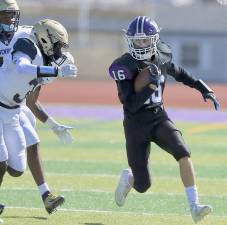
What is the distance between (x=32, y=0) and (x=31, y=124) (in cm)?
4952

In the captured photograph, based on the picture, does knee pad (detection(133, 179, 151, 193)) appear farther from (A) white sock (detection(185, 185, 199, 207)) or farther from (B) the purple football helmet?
(B) the purple football helmet

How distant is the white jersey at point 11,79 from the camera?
6738mm

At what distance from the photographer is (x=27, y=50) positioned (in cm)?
662

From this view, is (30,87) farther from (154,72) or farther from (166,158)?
(166,158)

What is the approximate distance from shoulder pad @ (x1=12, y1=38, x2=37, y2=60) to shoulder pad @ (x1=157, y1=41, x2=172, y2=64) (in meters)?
1.05

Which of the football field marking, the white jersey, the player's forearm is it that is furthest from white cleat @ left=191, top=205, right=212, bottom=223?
the football field marking

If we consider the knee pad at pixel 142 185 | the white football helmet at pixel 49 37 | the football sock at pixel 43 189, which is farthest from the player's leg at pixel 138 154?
the white football helmet at pixel 49 37

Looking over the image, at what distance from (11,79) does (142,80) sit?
3.49ft

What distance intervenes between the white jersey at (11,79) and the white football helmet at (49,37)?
0.10m

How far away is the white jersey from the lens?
6738 millimetres

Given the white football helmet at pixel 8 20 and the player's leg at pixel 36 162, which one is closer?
the white football helmet at pixel 8 20

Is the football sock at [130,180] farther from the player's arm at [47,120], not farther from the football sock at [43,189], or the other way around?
the football sock at [43,189]

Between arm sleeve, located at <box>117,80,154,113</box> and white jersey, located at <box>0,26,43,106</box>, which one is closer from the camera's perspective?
arm sleeve, located at <box>117,80,154,113</box>

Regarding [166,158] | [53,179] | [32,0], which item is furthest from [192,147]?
[32,0]
